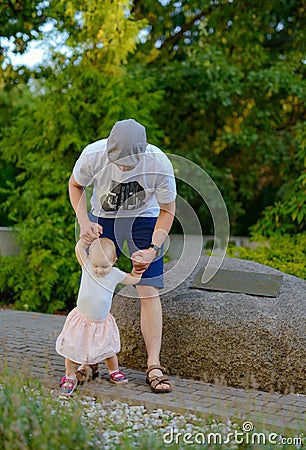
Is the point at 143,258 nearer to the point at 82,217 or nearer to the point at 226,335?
the point at 82,217

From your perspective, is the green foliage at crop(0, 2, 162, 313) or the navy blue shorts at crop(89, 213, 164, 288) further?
the green foliage at crop(0, 2, 162, 313)

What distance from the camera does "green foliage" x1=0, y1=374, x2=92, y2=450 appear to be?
108 inches

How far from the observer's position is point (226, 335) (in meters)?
4.49

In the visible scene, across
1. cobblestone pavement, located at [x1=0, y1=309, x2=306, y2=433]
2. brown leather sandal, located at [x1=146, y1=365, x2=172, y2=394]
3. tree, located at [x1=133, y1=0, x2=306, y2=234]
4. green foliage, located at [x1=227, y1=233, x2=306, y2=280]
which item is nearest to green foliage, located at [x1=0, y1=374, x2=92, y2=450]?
cobblestone pavement, located at [x1=0, y1=309, x2=306, y2=433]

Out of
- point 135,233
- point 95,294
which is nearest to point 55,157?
point 135,233

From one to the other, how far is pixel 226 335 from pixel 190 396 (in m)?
0.50

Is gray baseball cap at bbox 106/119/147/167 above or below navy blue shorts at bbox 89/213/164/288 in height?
above

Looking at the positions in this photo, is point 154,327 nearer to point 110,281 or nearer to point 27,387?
point 110,281

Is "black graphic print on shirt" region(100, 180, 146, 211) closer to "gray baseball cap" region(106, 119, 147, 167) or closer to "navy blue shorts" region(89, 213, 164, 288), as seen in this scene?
"navy blue shorts" region(89, 213, 164, 288)

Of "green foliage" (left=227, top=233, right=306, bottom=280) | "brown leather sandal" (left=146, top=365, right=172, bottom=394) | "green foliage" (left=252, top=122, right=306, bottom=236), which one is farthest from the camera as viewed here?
"green foliage" (left=252, top=122, right=306, bottom=236)

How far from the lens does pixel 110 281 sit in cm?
443

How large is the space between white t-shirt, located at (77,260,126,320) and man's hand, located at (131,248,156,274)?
152 mm

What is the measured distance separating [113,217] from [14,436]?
1868 millimetres

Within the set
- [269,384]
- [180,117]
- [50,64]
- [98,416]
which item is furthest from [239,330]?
[180,117]
